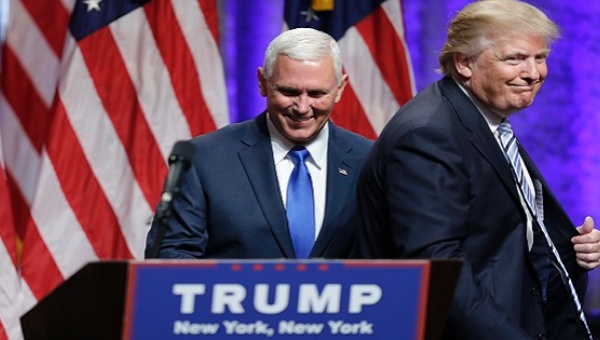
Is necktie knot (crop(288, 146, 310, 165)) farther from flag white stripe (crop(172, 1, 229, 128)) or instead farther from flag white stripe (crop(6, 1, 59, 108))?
flag white stripe (crop(6, 1, 59, 108))

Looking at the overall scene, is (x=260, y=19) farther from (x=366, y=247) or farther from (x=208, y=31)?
(x=366, y=247)

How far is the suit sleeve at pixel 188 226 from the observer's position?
2930 mm

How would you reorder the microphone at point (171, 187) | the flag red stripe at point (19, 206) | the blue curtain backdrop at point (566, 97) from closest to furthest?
the microphone at point (171, 187)
the flag red stripe at point (19, 206)
the blue curtain backdrop at point (566, 97)

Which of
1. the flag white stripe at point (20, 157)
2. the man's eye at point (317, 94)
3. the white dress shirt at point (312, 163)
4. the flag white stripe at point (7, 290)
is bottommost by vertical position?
the flag white stripe at point (7, 290)

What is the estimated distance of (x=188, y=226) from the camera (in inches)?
116

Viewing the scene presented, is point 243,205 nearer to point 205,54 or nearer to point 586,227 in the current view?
point 586,227

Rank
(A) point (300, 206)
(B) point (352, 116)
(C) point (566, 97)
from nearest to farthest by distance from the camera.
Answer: (A) point (300, 206) < (B) point (352, 116) < (C) point (566, 97)

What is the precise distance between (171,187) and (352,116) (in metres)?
2.80

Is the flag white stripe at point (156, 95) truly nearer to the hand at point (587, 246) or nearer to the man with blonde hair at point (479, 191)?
the man with blonde hair at point (479, 191)

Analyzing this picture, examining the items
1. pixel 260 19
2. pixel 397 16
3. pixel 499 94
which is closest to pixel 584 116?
pixel 397 16

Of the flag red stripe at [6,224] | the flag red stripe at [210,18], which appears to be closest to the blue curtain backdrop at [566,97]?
the flag red stripe at [210,18]

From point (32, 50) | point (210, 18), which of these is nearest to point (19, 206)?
point (32, 50)

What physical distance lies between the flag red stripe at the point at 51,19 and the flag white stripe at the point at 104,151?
0.30 metres

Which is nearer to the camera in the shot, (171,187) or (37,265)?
(171,187)
